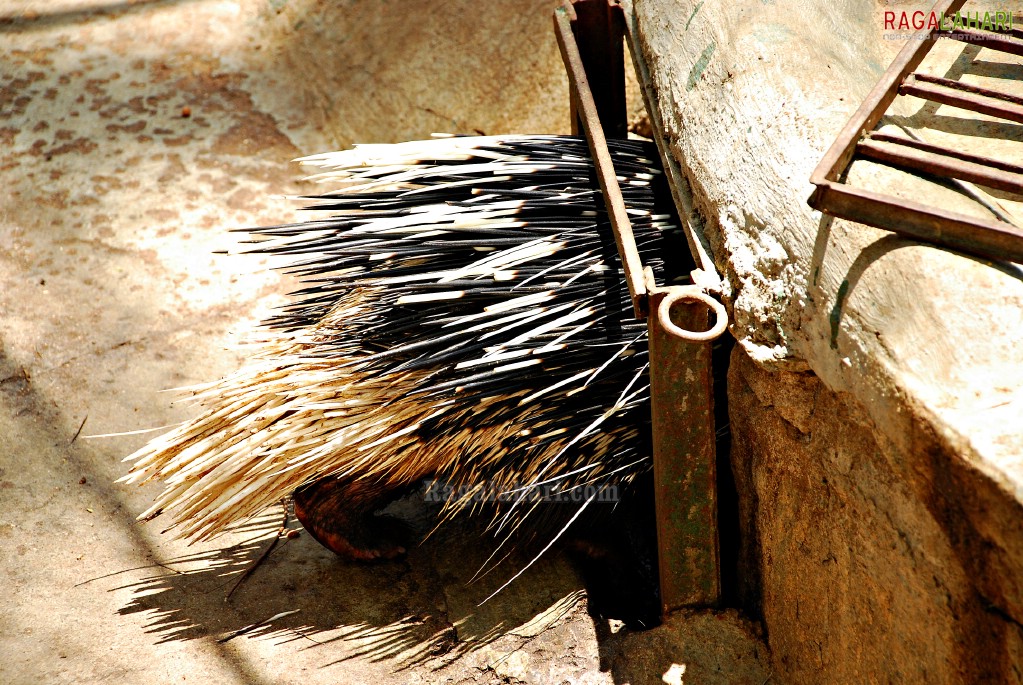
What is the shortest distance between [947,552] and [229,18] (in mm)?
3550

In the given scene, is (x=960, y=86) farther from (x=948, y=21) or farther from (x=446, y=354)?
(x=446, y=354)

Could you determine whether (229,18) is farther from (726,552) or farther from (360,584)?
(726,552)

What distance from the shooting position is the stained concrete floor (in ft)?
5.86

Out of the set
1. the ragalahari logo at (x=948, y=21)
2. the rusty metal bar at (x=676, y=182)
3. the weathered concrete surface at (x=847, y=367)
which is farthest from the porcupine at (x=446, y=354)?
the ragalahari logo at (x=948, y=21)

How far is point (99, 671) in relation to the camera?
170 centimetres

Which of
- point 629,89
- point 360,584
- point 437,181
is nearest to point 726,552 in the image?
point 360,584

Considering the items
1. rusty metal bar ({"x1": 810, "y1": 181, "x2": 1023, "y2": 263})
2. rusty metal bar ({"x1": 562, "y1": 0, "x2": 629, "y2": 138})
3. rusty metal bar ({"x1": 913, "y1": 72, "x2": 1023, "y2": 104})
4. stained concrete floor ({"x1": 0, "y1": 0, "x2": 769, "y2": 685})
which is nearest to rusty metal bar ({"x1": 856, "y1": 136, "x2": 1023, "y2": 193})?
rusty metal bar ({"x1": 810, "y1": 181, "x2": 1023, "y2": 263})

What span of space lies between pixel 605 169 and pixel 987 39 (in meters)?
0.85

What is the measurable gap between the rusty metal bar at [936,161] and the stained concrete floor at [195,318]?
0.97 m

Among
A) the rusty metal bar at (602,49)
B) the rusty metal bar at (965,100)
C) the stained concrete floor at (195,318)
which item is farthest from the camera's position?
the rusty metal bar at (602,49)

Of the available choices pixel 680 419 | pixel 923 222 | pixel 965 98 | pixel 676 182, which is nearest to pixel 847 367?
pixel 923 222

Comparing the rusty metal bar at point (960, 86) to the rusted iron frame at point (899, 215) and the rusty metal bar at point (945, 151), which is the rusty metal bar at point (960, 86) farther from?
the rusted iron frame at point (899, 215)

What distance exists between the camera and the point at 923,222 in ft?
3.92

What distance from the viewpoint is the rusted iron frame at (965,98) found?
→ 4.94 feet
